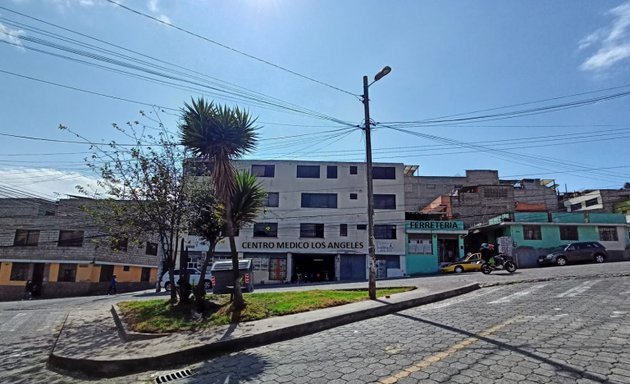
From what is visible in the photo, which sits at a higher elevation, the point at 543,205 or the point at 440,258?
the point at 543,205

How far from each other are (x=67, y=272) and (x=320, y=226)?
2289cm

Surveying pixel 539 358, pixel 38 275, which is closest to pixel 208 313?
pixel 539 358

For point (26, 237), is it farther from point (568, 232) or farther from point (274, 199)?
point (568, 232)

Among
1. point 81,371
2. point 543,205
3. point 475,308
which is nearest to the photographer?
point 81,371

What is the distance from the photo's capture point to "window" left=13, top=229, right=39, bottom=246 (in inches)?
1380

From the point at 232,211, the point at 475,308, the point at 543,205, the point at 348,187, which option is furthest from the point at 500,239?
the point at 232,211

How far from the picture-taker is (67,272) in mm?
34438

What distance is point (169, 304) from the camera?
38.6 feet

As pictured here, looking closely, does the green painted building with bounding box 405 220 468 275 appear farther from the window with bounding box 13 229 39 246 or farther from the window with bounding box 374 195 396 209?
the window with bounding box 13 229 39 246

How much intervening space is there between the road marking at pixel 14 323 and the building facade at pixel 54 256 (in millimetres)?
20154

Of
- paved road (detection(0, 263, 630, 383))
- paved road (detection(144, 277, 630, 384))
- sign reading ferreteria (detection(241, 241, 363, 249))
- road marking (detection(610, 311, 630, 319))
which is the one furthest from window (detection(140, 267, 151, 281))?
road marking (detection(610, 311, 630, 319))

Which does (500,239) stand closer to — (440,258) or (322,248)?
(440,258)

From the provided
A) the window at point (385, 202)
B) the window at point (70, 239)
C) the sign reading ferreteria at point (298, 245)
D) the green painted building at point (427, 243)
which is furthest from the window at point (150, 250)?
the green painted building at point (427, 243)

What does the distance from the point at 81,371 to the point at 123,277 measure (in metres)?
34.9
